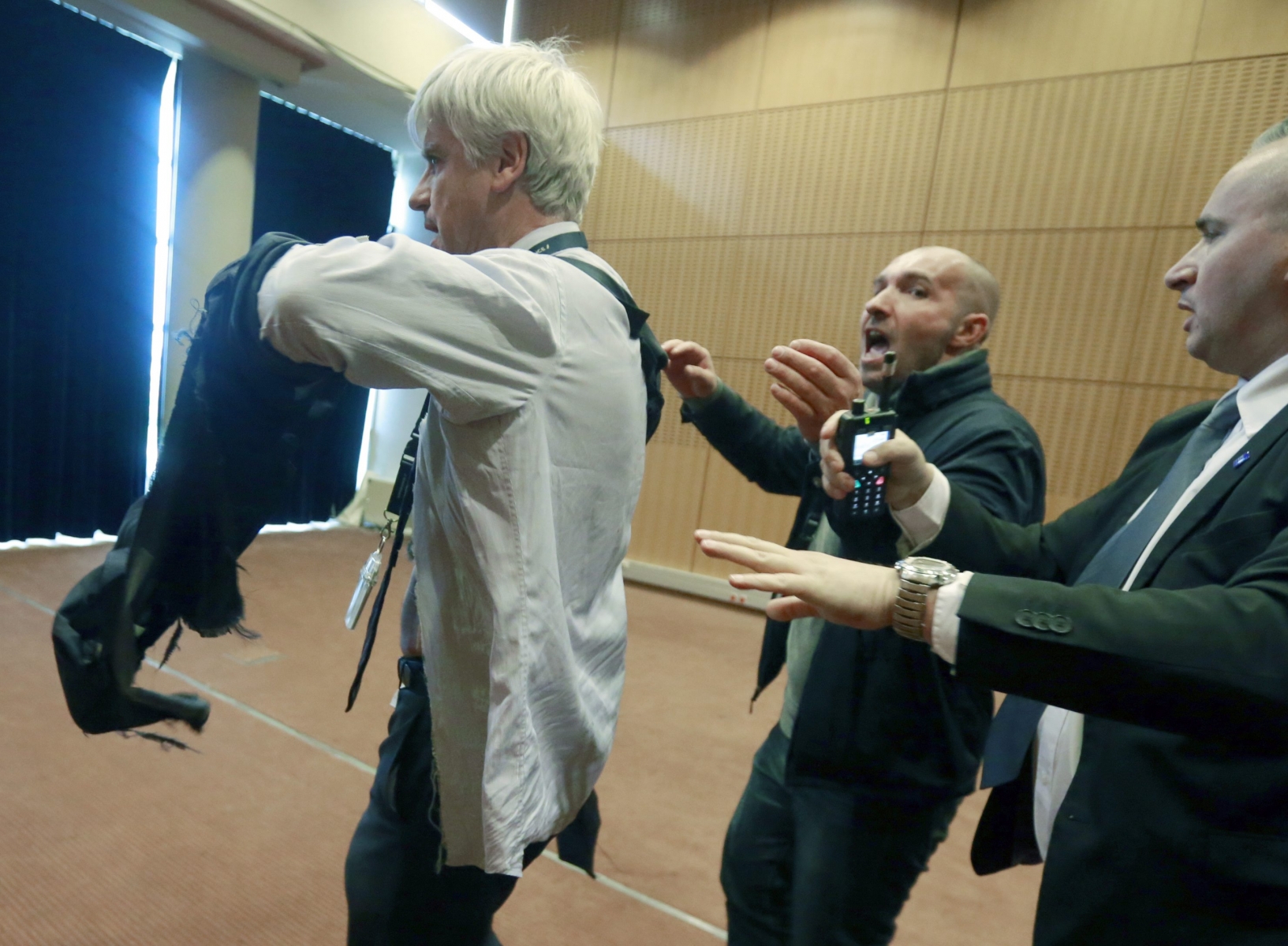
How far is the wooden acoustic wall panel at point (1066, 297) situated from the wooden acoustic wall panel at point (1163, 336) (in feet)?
0.10

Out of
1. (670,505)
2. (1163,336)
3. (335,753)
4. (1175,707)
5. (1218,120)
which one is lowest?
(335,753)

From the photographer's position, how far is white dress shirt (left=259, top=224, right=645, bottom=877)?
1.96 feet

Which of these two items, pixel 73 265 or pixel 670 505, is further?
pixel 670 505

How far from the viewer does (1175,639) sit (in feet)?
1.87

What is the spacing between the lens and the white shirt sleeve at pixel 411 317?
0.58m

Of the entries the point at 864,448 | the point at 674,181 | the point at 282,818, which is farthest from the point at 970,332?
the point at 674,181

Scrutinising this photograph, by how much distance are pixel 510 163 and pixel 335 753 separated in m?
2.23

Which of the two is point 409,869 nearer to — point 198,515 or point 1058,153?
point 198,515

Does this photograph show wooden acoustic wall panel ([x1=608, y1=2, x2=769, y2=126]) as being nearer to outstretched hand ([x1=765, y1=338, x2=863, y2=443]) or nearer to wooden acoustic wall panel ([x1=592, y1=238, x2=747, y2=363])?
wooden acoustic wall panel ([x1=592, y1=238, x2=747, y2=363])

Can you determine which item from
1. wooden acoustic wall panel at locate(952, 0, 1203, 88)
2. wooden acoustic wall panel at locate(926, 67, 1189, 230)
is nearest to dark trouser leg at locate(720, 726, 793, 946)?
wooden acoustic wall panel at locate(926, 67, 1189, 230)

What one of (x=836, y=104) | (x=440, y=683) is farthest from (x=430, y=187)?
(x=836, y=104)

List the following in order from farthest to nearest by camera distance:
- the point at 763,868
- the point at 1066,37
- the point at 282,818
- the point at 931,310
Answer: the point at 1066,37
the point at 282,818
the point at 931,310
the point at 763,868

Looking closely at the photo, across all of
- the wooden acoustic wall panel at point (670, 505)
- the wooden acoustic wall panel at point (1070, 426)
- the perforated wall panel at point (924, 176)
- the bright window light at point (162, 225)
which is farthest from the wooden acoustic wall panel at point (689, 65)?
the bright window light at point (162, 225)

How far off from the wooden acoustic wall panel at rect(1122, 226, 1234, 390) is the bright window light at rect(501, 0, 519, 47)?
15.0 ft
